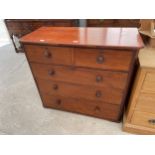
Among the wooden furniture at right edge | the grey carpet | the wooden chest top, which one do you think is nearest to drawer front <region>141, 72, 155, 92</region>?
the wooden furniture at right edge

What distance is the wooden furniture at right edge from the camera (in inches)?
39.4

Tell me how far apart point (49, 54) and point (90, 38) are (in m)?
0.37

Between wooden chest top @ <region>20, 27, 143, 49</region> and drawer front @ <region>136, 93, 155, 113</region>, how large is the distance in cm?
43

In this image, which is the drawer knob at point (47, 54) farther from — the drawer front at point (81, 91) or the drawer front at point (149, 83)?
the drawer front at point (149, 83)

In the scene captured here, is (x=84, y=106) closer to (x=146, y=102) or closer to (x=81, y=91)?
(x=81, y=91)

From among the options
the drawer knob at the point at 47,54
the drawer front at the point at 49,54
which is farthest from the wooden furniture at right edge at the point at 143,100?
the drawer knob at the point at 47,54

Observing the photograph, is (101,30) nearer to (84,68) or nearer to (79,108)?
(84,68)

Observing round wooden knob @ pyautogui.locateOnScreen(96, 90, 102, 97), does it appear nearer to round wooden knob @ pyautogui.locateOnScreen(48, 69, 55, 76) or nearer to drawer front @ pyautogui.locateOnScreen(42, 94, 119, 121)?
drawer front @ pyautogui.locateOnScreen(42, 94, 119, 121)

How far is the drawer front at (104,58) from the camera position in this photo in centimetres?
100

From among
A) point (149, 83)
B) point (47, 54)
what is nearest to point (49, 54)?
point (47, 54)

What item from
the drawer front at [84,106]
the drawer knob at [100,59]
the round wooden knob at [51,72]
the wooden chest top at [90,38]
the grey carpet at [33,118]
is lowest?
the grey carpet at [33,118]

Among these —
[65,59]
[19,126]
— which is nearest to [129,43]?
[65,59]
